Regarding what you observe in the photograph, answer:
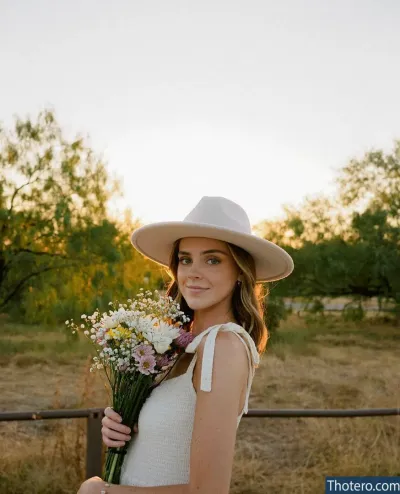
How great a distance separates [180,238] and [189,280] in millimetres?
232

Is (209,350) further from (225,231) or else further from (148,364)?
(225,231)

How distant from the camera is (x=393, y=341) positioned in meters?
22.1

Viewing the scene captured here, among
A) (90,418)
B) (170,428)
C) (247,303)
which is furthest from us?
(90,418)

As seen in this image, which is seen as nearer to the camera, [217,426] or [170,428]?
[217,426]

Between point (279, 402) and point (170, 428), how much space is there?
33.2 feet

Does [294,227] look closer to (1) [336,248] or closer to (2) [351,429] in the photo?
(1) [336,248]

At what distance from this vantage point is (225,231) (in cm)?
180

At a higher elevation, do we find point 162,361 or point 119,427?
point 162,361

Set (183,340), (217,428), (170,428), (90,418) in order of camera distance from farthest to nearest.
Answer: (90,418) → (183,340) → (170,428) → (217,428)

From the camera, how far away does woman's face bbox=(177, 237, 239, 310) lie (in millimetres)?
1842

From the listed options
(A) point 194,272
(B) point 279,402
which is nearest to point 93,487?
(A) point 194,272

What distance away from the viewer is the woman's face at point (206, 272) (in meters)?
1.84

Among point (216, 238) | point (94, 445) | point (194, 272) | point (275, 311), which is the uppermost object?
point (275, 311)

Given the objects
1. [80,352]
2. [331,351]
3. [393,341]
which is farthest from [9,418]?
[393,341]
